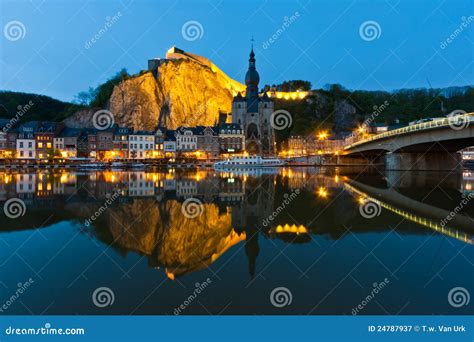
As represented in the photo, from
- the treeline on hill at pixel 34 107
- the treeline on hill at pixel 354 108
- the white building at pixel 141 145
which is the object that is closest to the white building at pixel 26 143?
the white building at pixel 141 145

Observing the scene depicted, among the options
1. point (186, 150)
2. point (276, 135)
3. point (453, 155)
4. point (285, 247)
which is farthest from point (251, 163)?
point (285, 247)

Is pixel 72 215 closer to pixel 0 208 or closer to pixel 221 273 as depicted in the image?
pixel 0 208

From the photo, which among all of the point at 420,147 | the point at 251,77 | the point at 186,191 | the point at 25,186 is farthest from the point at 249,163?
the point at 186,191

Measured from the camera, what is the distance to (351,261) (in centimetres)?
734

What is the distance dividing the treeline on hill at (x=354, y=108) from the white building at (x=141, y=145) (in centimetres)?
3898

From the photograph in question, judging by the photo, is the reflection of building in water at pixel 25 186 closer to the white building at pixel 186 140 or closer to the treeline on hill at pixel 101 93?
the white building at pixel 186 140

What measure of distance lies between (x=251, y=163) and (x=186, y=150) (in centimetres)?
1959

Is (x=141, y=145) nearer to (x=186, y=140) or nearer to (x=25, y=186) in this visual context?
(x=186, y=140)

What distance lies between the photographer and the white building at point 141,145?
76625 mm

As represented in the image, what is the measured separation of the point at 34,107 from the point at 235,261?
104m

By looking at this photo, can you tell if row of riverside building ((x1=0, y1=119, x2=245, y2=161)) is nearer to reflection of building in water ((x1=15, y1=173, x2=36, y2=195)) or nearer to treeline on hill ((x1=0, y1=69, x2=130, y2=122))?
treeline on hill ((x1=0, y1=69, x2=130, y2=122))

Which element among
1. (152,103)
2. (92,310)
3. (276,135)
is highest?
(152,103)

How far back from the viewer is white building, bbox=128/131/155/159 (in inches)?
3017

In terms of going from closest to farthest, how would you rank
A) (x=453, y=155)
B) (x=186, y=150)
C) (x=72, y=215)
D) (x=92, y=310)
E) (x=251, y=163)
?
(x=92, y=310), (x=72, y=215), (x=453, y=155), (x=251, y=163), (x=186, y=150)
